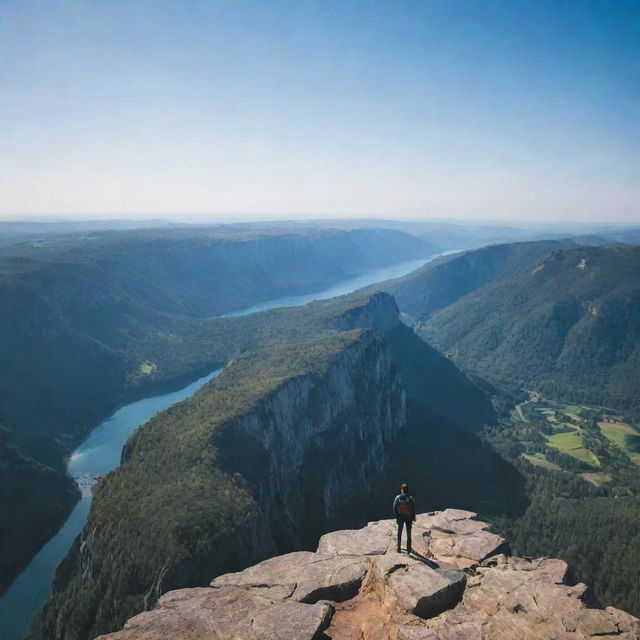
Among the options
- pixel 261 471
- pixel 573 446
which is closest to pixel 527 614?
pixel 261 471

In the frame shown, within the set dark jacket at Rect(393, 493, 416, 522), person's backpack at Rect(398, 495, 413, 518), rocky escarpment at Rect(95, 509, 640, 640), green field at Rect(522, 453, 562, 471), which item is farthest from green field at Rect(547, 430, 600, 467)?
person's backpack at Rect(398, 495, 413, 518)

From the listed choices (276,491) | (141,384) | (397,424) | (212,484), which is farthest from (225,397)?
(141,384)

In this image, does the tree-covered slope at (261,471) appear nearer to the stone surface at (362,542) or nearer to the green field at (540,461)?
the stone surface at (362,542)

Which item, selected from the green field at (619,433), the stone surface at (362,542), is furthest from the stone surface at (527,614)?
the green field at (619,433)

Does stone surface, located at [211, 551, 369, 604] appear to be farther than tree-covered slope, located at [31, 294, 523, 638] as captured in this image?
No

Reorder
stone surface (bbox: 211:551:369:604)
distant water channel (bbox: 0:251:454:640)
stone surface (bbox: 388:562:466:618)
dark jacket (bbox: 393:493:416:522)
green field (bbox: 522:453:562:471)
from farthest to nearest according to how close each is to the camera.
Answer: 1. green field (bbox: 522:453:562:471)
2. distant water channel (bbox: 0:251:454:640)
3. dark jacket (bbox: 393:493:416:522)
4. stone surface (bbox: 211:551:369:604)
5. stone surface (bbox: 388:562:466:618)

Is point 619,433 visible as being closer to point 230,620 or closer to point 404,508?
point 404,508

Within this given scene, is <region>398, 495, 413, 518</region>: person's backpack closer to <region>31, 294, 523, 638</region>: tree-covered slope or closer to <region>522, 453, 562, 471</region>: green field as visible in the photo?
<region>31, 294, 523, 638</region>: tree-covered slope
